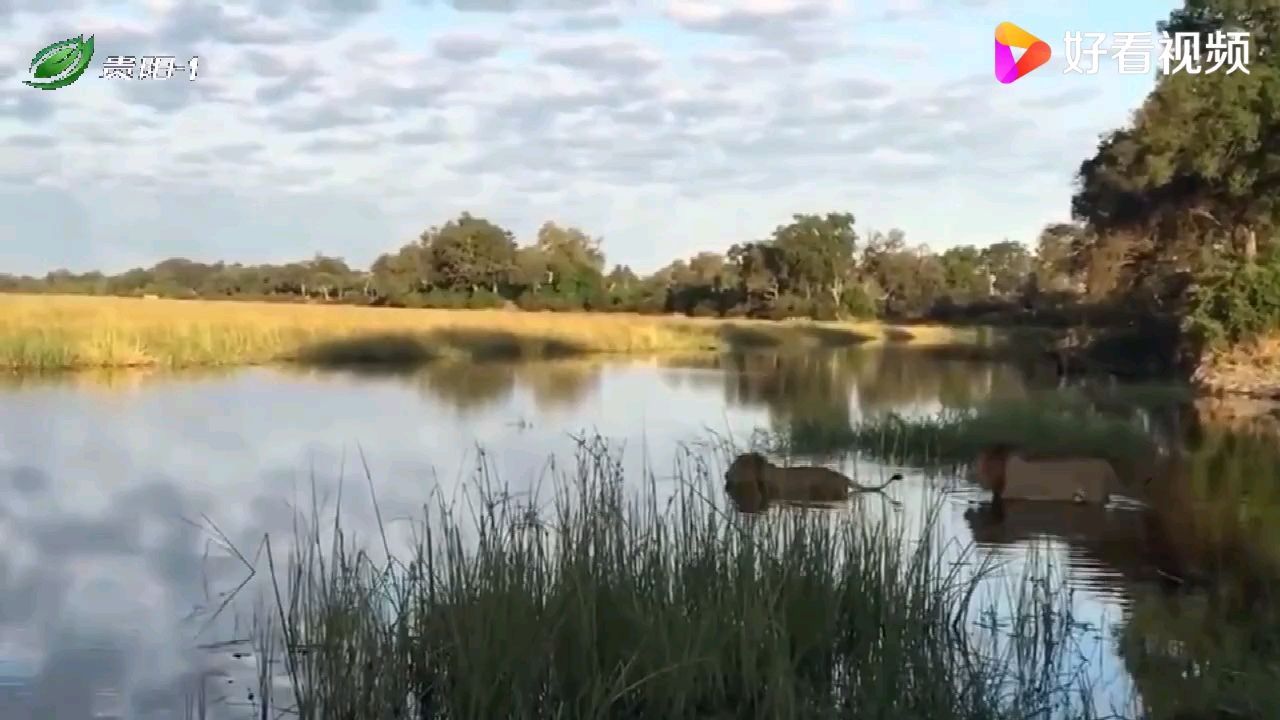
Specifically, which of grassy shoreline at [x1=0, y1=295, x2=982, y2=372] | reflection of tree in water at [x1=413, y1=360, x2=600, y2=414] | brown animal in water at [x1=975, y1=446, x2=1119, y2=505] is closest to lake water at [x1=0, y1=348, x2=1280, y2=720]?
reflection of tree in water at [x1=413, y1=360, x2=600, y2=414]

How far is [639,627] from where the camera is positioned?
518 cm

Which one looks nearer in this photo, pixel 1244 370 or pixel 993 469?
pixel 993 469

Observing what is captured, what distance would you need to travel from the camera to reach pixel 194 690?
5945mm

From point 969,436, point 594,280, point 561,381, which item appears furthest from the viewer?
point 594,280

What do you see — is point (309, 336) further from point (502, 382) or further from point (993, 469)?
point (993, 469)

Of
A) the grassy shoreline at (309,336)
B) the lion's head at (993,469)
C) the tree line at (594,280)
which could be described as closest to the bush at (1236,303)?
the lion's head at (993,469)

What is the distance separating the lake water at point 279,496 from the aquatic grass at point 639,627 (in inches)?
29.2

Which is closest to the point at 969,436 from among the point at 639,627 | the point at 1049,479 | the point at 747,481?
the point at 1049,479

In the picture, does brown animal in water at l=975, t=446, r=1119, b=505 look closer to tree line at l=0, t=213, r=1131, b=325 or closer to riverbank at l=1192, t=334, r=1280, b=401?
riverbank at l=1192, t=334, r=1280, b=401

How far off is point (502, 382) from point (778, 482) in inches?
741

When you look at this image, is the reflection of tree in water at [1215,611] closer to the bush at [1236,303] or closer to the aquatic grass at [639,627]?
the aquatic grass at [639,627]

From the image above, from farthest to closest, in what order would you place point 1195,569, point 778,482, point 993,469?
point 993,469
point 778,482
point 1195,569

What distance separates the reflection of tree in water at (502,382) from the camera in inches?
880

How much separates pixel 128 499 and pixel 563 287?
65.7 meters
